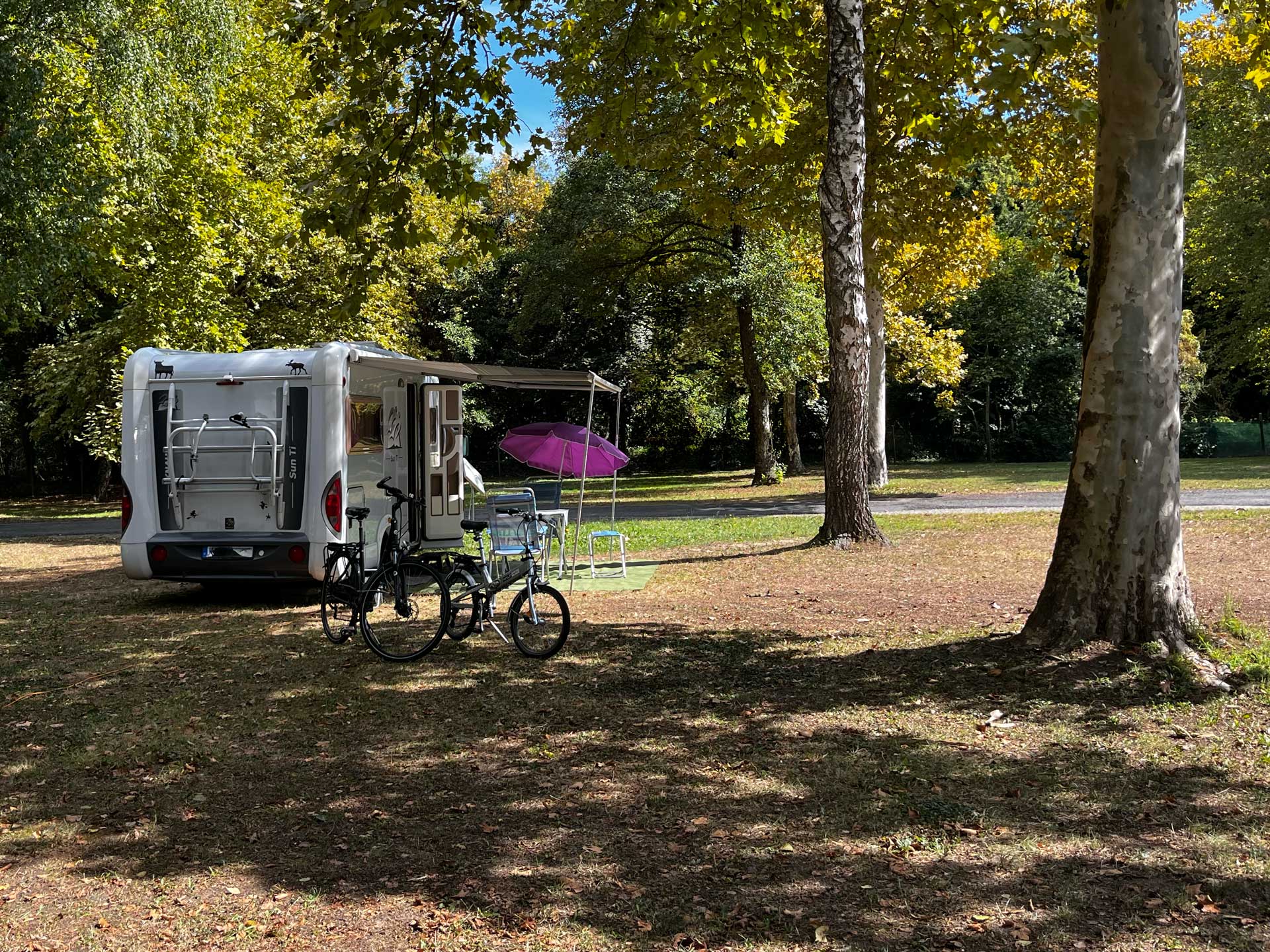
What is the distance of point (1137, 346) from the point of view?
6.96m

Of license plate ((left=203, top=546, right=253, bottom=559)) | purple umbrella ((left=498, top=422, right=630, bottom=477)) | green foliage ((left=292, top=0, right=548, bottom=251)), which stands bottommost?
license plate ((left=203, top=546, right=253, bottom=559))

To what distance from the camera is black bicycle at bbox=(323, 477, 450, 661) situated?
338 inches

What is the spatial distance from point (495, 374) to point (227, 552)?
3.54m

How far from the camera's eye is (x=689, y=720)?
6488mm

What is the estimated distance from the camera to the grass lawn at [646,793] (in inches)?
155

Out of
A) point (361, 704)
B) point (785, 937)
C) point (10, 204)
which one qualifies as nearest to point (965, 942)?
point (785, 937)

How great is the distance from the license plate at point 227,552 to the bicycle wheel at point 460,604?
8.01 ft

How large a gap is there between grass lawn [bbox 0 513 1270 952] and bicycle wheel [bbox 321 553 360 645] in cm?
19

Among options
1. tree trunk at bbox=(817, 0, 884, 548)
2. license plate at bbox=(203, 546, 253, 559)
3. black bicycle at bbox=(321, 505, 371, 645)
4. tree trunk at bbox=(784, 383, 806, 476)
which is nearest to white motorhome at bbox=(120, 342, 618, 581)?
license plate at bbox=(203, 546, 253, 559)

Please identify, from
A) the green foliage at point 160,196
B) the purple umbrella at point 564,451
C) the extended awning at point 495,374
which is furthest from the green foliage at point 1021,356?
the extended awning at point 495,374

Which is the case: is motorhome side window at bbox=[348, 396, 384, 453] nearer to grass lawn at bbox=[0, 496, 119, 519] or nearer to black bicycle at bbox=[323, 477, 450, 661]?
black bicycle at bbox=[323, 477, 450, 661]

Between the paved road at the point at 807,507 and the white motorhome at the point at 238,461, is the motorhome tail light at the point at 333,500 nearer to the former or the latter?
the white motorhome at the point at 238,461

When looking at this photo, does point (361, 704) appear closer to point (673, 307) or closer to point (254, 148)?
point (254, 148)

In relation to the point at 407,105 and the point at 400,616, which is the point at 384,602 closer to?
the point at 400,616
